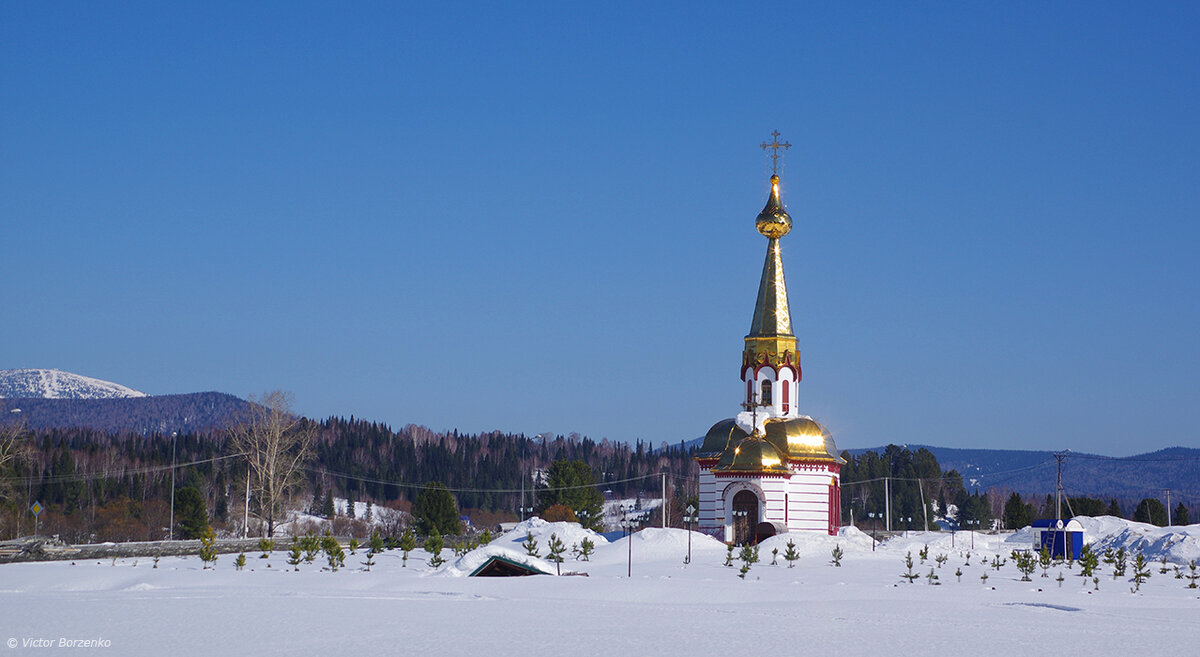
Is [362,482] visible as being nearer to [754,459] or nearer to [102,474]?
[102,474]

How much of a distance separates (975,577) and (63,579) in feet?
80.2

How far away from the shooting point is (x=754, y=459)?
52719 mm

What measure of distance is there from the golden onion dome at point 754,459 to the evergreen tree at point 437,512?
15.1 m

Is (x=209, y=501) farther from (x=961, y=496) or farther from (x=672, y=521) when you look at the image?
(x=961, y=496)

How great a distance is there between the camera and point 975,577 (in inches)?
1481

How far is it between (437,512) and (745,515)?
1628cm

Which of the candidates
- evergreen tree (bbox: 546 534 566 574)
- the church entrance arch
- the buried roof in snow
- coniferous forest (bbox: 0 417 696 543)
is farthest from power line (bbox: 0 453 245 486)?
the buried roof in snow

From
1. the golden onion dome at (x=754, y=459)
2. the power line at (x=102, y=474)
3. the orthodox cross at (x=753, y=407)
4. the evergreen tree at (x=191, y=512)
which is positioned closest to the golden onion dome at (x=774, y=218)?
the orthodox cross at (x=753, y=407)

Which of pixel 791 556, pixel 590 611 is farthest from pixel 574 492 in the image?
pixel 590 611

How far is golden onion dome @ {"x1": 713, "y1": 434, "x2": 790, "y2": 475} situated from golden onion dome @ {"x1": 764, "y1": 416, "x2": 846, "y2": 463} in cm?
63

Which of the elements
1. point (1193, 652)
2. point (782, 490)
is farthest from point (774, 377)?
point (1193, 652)

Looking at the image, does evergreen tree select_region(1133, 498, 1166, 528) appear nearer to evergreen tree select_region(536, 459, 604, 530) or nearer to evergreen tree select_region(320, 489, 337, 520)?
evergreen tree select_region(536, 459, 604, 530)

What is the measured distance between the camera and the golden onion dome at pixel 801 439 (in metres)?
53.9

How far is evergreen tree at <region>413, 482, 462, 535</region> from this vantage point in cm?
6256
